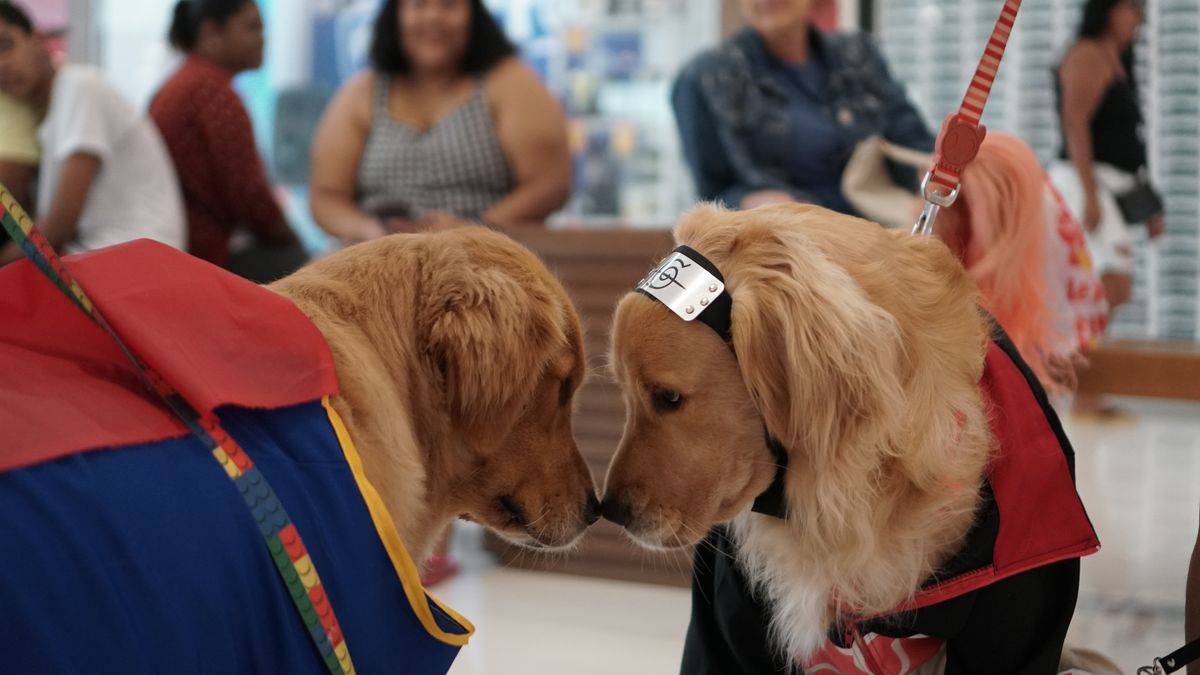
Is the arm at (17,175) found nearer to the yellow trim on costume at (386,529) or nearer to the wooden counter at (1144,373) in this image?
the yellow trim on costume at (386,529)

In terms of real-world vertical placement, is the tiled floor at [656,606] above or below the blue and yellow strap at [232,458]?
below

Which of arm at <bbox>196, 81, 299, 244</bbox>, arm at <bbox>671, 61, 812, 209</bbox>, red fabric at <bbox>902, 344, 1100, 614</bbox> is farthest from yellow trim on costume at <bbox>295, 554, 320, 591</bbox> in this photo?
arm at <bbox>196, 81, 299, 244</bbox>

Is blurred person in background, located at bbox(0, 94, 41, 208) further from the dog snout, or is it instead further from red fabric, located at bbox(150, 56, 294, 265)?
the dog snout

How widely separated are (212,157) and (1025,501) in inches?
120

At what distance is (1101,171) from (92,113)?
Result: 3.66 meters

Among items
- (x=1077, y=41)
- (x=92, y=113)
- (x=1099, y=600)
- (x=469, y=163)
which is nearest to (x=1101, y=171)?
(x=1077, y=41)

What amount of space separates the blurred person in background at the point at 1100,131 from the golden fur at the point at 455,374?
3513 mm

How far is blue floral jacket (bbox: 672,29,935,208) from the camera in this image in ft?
10.1

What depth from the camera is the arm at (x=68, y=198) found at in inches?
136

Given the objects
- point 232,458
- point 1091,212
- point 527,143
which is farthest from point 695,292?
point 1091,212

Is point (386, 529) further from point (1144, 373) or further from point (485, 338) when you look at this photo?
point (1144, 373)

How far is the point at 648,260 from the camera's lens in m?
3.23

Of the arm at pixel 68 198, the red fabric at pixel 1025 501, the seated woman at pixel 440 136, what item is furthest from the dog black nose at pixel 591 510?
the arm at pixel 68 198

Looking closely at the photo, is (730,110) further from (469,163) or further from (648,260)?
(469,163)
